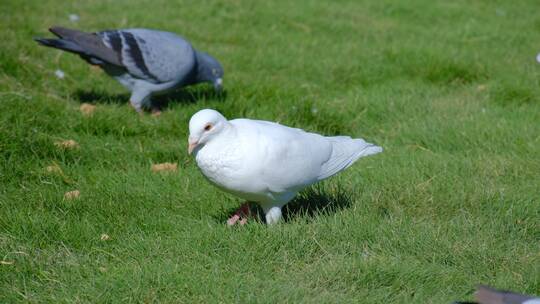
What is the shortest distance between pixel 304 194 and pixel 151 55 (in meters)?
2.31

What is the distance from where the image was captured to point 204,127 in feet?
11.5

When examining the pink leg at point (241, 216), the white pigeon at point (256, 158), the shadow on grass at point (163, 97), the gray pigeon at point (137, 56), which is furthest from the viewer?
the shadow on grass at point (163, 97)

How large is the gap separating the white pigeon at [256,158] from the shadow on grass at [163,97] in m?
2.32

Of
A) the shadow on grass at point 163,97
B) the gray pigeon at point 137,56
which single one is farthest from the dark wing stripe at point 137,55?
the shadow on grass at point 163,97

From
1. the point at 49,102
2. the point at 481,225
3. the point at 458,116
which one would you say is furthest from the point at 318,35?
the point at 481,225

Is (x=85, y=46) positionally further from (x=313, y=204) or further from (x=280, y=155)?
(x=280, y=155)

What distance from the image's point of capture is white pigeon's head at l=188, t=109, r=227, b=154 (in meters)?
3.48

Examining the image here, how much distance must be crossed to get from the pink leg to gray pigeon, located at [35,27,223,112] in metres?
2.23

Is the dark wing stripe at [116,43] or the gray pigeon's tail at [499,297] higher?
the gray pigeon's tail at [499,297]

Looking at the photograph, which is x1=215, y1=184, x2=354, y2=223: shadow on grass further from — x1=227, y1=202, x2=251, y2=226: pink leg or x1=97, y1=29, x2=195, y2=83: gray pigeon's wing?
x1=97, y1=29, x2=195, y2=83: gray pigeon's wing

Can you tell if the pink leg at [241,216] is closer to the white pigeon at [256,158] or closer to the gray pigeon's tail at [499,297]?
the white pigeon at [256,158]

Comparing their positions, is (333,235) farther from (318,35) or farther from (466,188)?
(318,35)

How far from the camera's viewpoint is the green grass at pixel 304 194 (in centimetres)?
332

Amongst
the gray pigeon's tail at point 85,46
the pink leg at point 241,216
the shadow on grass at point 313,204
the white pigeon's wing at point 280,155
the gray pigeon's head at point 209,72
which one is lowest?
the gray pigeon's head at point 209,72
